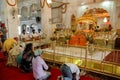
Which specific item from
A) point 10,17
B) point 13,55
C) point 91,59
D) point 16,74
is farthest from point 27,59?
point 10,17

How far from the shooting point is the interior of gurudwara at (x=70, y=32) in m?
4.89

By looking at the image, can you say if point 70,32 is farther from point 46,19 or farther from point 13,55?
point 13,55

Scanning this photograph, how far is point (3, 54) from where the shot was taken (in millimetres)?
6320

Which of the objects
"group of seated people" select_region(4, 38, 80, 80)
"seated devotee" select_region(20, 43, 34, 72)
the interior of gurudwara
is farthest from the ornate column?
"seated devotee" select_region(20, 43, 34, 72)

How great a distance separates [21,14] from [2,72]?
1066 centimetres

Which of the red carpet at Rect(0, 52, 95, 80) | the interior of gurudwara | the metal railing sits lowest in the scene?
the red carpet at Rect(0, 52, 95, 80)

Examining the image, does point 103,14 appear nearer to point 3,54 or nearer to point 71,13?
point 71,13

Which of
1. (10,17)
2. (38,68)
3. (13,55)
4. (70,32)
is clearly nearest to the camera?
(38,68)

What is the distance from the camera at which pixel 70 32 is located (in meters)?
8.78

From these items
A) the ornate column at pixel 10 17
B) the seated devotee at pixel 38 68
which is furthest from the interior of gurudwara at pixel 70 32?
the seated devotee at pixel 38 68

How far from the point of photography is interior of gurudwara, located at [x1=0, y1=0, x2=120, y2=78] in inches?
192

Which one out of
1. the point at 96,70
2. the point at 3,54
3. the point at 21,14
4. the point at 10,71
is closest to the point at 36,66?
the point at 10,71

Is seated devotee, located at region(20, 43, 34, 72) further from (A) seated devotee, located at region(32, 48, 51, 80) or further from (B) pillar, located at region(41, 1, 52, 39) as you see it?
(B) pillar, located at region(41, 1, 52, 39)

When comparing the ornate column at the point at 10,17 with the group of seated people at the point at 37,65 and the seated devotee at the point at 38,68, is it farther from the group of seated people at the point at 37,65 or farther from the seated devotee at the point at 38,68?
the seated devotee at the point at 38,68
